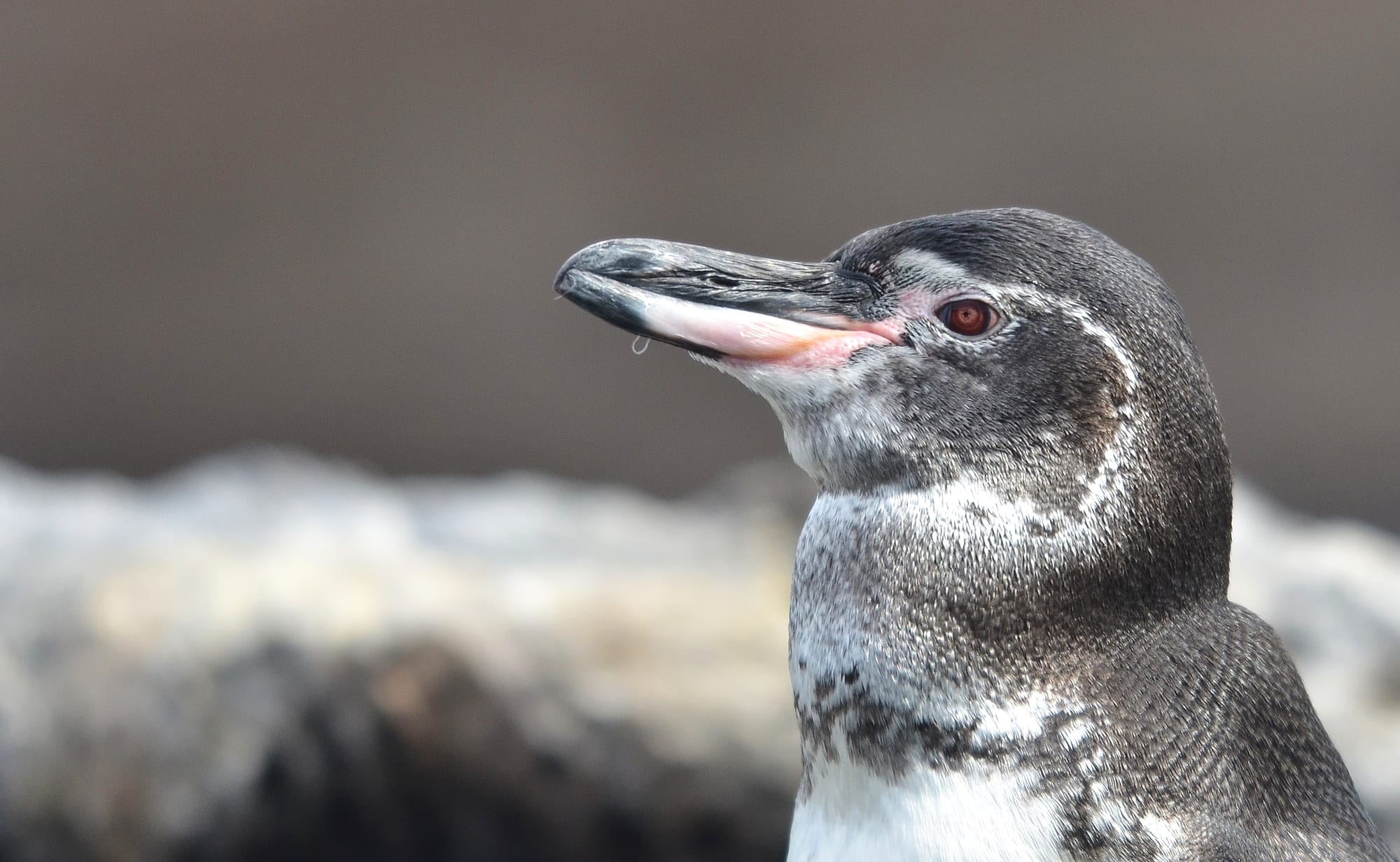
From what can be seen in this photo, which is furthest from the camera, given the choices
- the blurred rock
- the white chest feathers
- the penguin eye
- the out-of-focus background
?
the out-of-focus background

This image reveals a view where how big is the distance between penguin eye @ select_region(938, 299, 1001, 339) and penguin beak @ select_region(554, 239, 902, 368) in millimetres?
51

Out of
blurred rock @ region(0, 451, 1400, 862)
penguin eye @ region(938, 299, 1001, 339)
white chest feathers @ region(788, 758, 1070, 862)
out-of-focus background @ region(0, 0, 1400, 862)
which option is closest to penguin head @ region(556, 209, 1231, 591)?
penguin eye @ region(938, 299, 1001, 339)

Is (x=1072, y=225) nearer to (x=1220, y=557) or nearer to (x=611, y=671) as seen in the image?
(x=1220, y=557)

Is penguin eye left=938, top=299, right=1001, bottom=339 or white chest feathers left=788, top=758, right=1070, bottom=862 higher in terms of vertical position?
penguin eye left=938, top=299, right=1001, bottom=339

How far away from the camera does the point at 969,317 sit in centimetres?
134

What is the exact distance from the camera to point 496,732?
2621mm

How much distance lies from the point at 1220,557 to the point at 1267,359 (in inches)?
159

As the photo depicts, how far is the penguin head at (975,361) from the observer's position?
4.22 feet

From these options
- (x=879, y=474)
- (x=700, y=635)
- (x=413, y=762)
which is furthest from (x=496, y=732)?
(x=879, y=474)

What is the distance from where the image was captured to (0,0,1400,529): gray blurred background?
192 inches

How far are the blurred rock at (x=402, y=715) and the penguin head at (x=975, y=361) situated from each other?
136 cm

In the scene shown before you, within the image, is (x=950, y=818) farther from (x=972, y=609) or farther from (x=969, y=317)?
Answer: (x=969, y=317)

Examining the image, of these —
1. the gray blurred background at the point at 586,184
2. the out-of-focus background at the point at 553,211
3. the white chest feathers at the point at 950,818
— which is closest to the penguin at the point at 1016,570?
the white chest feathers at the point at 950,818

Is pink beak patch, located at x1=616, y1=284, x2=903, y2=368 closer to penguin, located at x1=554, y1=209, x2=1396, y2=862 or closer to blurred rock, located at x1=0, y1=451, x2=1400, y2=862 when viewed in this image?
penguin, located at x1=554, y1=209, x2=1396, y2=862
